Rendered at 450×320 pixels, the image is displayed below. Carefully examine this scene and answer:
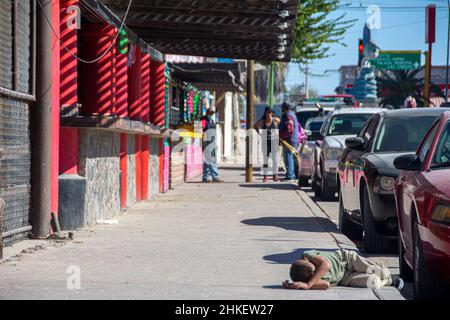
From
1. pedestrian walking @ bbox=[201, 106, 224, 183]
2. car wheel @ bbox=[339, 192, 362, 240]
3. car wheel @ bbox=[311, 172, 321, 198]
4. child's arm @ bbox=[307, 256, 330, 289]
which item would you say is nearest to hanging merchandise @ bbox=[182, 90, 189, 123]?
pedestrian walking @ bbox=[201, 106, 224, 183]

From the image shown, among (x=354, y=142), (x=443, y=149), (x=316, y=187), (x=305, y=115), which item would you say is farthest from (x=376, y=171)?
(x=305, y=115)

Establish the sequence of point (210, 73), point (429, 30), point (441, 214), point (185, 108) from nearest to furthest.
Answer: point (441, 214) < point (210, 73) < point (185, 108) < point (429, 30)

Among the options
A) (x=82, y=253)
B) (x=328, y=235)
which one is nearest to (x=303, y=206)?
(x=328, y=235)

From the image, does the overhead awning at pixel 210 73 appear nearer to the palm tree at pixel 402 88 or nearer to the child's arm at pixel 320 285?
the child's arm at pixel 320 285

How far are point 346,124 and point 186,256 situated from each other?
1121 cm

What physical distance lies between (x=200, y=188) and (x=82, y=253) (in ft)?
43.1

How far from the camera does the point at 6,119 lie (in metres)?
10.7

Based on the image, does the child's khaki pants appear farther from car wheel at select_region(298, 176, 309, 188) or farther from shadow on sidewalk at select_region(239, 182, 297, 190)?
car wheel at select_region(298, 176, 309, 188)

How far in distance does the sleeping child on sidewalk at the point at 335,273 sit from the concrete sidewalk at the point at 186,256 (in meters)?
0.12

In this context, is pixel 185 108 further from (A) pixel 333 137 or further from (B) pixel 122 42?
(B) pixel 122 42

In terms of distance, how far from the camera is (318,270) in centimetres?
855

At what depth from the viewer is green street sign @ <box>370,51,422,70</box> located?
74000 mm

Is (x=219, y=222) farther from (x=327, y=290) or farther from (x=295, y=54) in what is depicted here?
(x=295, y=54)

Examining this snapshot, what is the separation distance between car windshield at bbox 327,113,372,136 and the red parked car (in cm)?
1180
